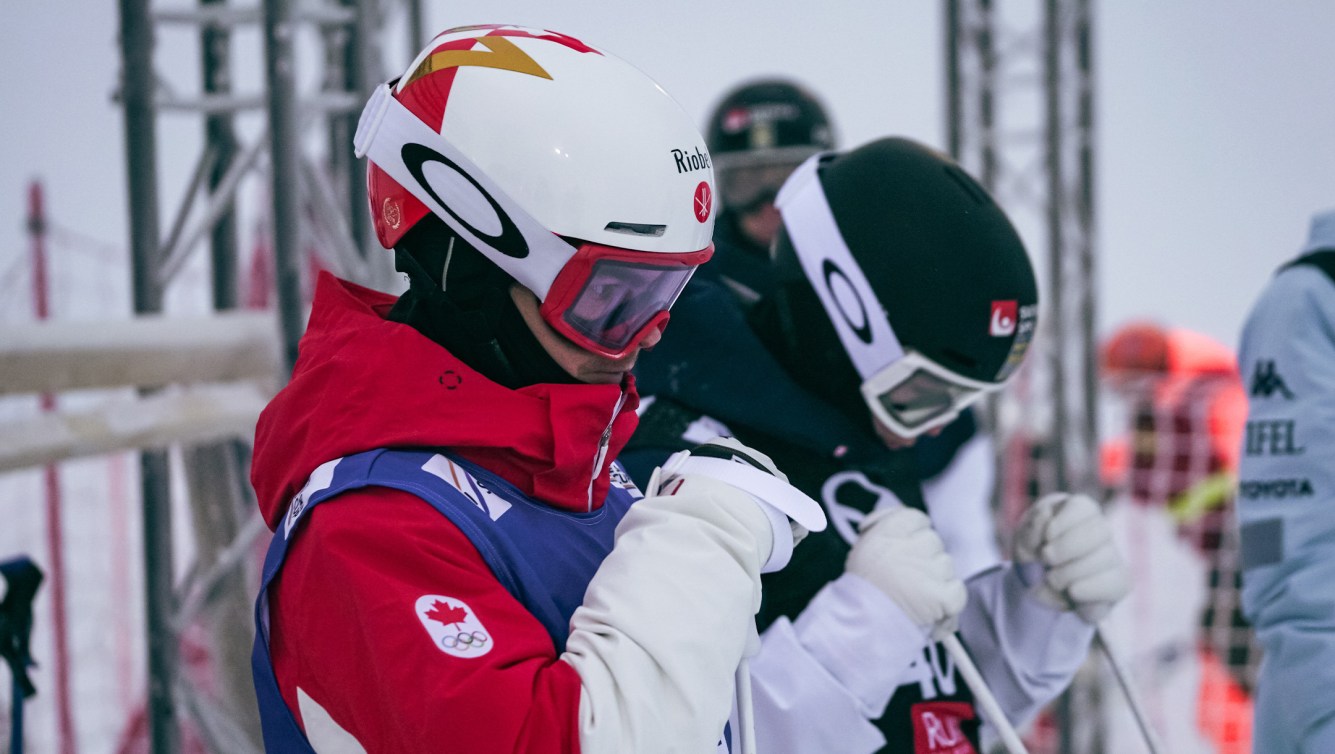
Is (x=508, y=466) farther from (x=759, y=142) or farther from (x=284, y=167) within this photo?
(x=759, y=142)

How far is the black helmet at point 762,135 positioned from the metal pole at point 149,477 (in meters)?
1.54

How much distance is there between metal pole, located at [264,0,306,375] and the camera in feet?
8.80

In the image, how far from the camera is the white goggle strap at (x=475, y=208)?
1.00 meters

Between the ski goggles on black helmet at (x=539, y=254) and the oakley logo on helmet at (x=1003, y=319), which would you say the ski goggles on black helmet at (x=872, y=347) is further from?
the ski goggles on black helmet at (x=539, y=254)

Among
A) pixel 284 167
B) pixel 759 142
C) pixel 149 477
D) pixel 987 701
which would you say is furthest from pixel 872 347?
pixel 759 142

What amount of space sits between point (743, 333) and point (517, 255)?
512 mm

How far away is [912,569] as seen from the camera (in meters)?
1.26

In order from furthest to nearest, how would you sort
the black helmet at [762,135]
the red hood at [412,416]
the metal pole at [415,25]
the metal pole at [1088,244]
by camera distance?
the metal pole at [1088,244], the metal pole at [415,25], the black helmet at [762,135], the red hood at [412,416]

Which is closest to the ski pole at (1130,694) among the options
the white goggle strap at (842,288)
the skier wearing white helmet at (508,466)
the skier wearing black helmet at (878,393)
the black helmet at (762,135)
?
the skier wearing black helmet at (878,393)

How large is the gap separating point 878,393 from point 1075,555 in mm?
333

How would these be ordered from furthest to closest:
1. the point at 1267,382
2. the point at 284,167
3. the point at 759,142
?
the point at 759,142, the point at 284,167, the point at 1267,382

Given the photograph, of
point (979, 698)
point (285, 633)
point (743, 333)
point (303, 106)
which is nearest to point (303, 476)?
point (285, 633)

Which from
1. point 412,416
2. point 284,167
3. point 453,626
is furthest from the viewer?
point 284,167

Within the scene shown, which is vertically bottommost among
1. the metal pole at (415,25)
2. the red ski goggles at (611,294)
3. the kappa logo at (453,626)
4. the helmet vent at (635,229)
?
the kappa logo at (453,626)
